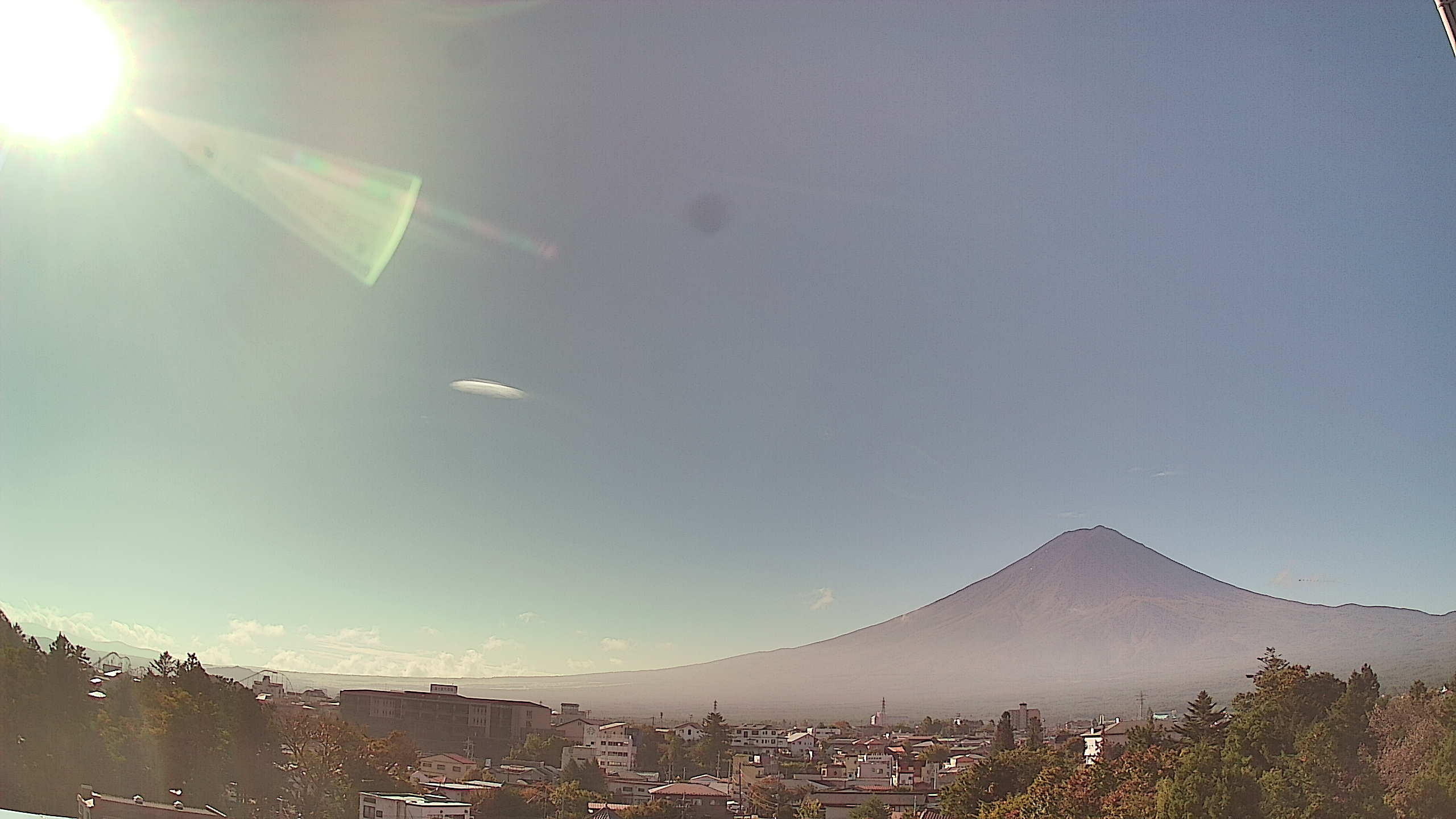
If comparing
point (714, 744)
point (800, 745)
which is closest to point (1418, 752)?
point (714, 744)

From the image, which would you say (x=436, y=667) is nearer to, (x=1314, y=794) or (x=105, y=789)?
(x=105, y=789)

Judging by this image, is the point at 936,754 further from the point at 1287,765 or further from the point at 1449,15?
the point at 1449,15

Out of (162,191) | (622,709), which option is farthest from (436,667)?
(162,191)

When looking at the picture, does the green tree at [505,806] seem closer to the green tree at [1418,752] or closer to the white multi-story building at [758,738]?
the white multi-story building at [758,738]

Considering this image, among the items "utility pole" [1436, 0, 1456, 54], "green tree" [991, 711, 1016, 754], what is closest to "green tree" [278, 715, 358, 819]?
"green tree" [991, 711, 1016, 754]

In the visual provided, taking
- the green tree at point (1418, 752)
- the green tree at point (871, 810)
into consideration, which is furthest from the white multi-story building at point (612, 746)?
the green tree at point (1418, 752)

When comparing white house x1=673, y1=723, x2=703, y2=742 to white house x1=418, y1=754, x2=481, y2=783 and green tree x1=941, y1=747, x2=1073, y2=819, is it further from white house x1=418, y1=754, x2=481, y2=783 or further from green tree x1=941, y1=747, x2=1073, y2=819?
green tree x1=941, y1=747, x2=1073, y2=819
